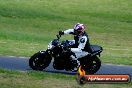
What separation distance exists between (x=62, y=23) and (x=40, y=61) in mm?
22973

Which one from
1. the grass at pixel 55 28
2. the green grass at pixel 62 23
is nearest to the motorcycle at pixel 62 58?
the grass at pixel 55 28

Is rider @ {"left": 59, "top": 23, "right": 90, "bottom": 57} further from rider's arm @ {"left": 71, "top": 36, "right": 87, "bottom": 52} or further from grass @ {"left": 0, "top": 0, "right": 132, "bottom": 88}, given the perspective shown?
grass @ {"left": 0, "top": 0, "right": 132, "bottom": 88}

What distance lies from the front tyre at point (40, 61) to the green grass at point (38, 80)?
77cm

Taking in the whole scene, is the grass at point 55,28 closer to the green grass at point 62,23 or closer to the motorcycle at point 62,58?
the green grass at point 62,23

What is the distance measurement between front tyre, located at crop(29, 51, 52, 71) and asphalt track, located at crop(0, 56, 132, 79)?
13.1 inches

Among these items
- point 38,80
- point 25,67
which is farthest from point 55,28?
point 38,80

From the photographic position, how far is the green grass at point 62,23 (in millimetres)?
26828

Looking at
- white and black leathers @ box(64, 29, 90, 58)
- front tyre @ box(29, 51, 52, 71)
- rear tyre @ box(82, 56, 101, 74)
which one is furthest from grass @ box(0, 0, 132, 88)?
rear tyre @ box(82, 56, 101, 74)

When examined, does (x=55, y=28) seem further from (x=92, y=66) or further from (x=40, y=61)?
(x=40, y=61)

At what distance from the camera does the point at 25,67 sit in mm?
19328

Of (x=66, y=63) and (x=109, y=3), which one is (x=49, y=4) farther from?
(x=66, y=63)

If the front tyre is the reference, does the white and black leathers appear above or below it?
above

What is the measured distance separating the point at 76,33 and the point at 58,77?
6.30 ft

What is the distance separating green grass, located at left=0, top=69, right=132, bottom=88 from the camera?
50.9 ft
